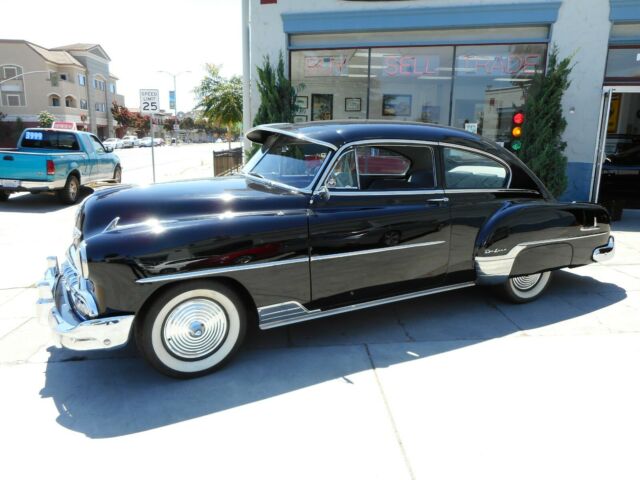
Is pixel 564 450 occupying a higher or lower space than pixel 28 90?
lower

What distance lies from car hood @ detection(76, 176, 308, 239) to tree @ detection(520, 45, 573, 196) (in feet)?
→ 26.0

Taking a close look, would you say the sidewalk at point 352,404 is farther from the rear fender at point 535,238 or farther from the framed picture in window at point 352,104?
the framed picture in window at point 352,104

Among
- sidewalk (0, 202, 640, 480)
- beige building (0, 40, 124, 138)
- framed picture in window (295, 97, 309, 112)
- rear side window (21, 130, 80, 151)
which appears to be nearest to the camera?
sidewalk (0, 202, 640, 480)

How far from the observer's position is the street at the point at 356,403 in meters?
2.49

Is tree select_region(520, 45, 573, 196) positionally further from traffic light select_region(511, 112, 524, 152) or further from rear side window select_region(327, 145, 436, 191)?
rear side window select_region(327, 145, 436, 191)

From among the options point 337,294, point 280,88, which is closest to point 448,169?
point 337,294

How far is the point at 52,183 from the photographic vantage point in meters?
10.5

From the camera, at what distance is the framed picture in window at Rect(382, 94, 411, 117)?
11.5 meters

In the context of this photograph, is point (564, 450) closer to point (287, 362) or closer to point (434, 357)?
point (434, 357)

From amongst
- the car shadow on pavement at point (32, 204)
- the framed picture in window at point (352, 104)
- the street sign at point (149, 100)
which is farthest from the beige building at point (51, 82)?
the framed picture in window at point (352, 104)

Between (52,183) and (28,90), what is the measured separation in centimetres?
5227

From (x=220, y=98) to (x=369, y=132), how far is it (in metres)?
24.9

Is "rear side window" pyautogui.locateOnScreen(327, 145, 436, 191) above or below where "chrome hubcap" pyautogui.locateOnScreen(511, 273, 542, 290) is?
above

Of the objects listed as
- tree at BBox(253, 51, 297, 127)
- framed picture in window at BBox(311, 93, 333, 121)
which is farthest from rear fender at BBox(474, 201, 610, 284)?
→ framed picture in window at BBox(311, 93, 333, 121)
